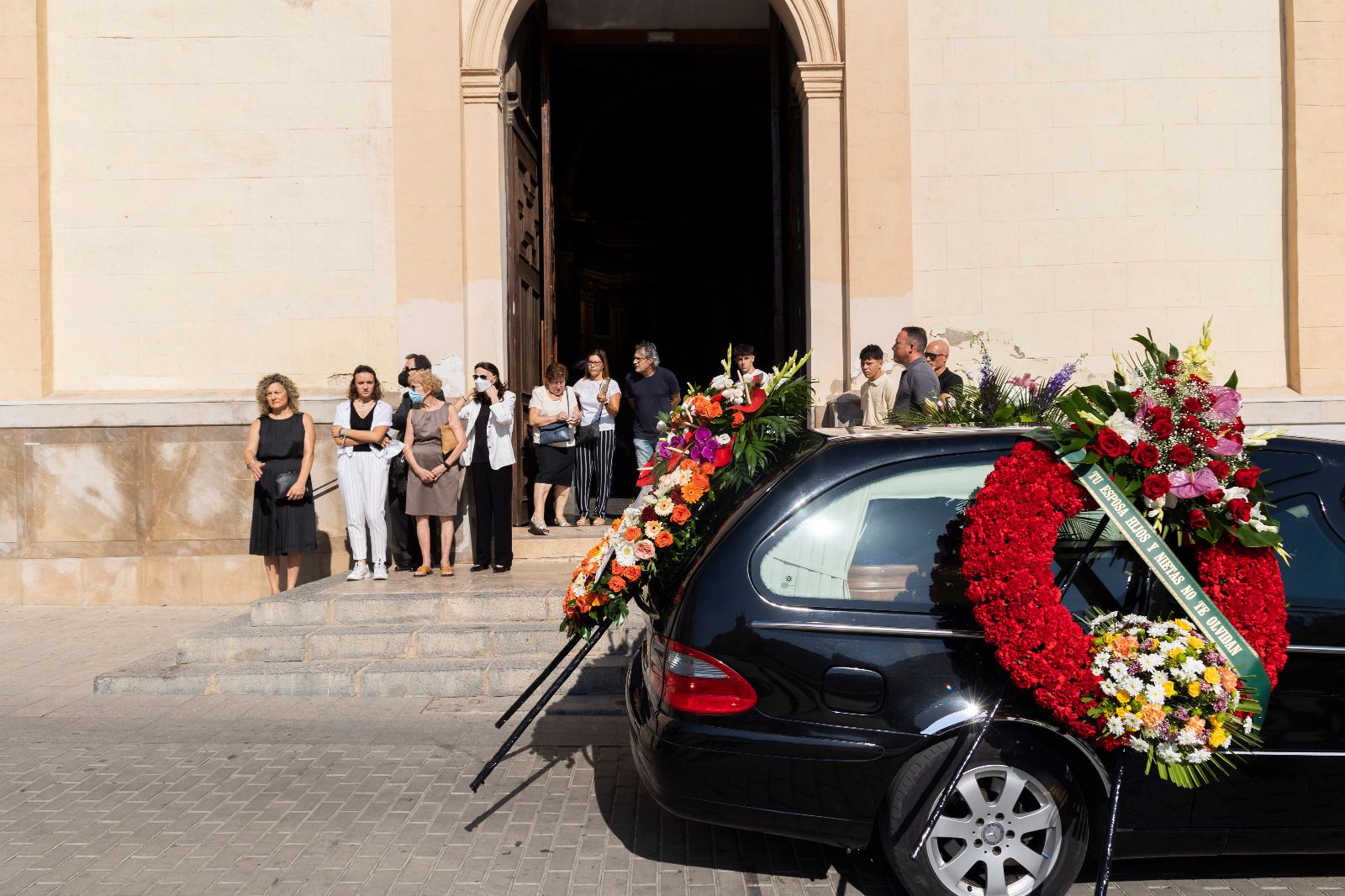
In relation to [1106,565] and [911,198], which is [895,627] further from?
[911,198]

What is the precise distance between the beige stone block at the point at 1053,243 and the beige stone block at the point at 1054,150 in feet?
1.68

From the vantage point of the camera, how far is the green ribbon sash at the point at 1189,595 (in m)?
3.46

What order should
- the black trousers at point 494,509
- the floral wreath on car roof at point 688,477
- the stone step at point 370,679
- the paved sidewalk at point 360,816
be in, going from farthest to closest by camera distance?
the black trousers at point 494,509, the stone step at point 370,679, the floral wreath on car roof at point 688,477, the paved sidewalk at point 360,816

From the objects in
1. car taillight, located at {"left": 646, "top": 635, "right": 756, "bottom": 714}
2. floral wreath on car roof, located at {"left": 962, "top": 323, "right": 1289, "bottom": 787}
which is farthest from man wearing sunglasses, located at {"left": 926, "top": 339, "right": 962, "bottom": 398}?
car taillight, located at {"left": 646, "top": 635, "right": 756, "bottom": 714}

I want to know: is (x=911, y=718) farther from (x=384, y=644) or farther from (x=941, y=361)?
(x=941, y=361)

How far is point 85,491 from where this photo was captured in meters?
10.0

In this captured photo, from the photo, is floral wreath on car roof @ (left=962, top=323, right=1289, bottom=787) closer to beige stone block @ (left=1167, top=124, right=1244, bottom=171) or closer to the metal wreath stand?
the metal wreath stand

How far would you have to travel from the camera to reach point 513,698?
6754mm

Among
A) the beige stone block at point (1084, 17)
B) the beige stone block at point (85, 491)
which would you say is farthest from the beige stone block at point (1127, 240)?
the beige stone block at point (85, 491)

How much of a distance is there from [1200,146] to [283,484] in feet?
28.5

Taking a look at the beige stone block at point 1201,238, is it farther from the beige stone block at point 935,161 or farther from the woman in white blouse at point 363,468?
the woman in white blouse at point 363,468

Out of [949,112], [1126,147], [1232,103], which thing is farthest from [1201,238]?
[949,112]

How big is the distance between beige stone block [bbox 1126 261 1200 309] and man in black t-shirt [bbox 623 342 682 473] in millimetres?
4393

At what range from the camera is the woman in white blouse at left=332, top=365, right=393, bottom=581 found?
8.65 m
